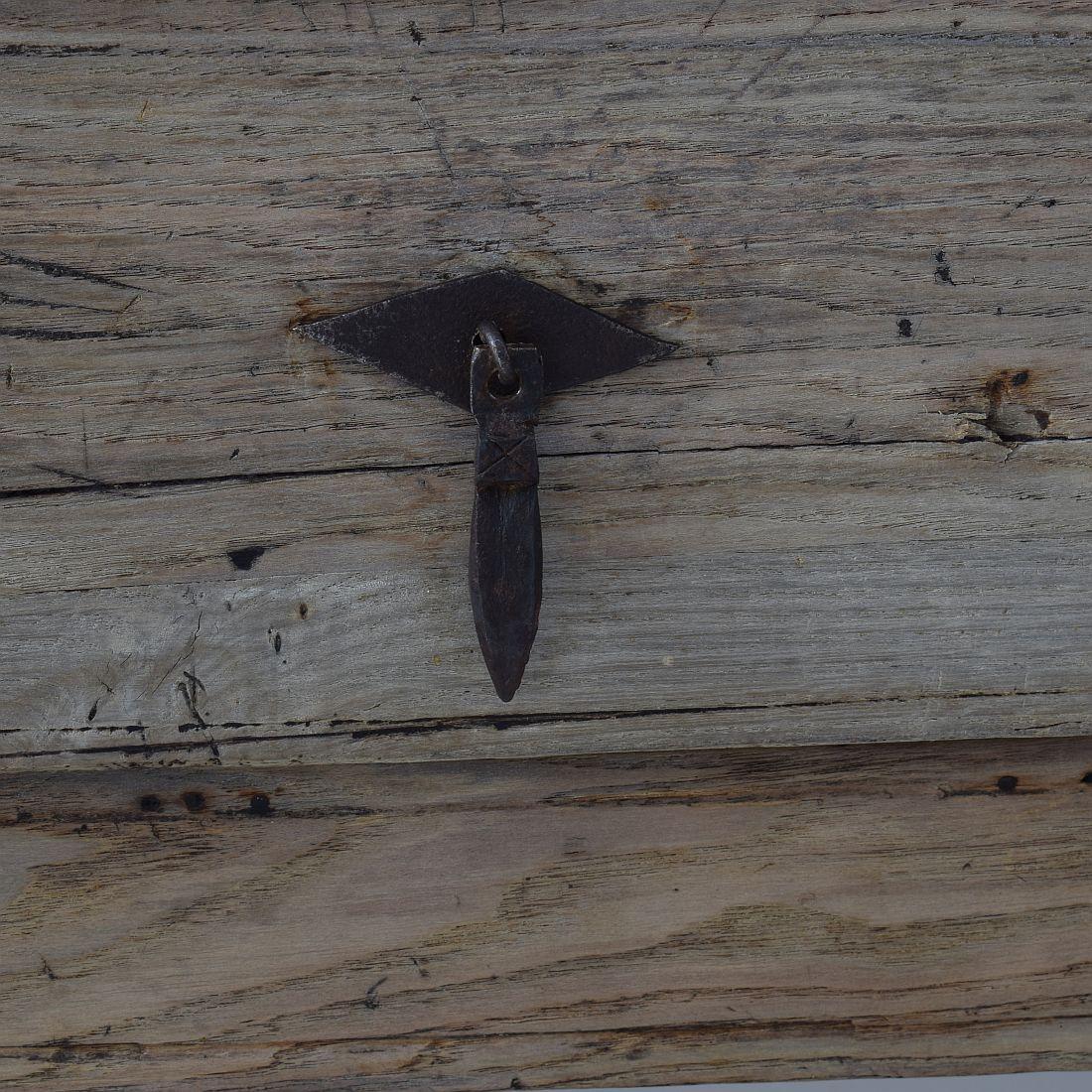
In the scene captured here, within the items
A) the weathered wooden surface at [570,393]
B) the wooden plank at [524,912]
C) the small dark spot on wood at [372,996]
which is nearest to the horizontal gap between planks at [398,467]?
the weathered wooden surface at [570,393]

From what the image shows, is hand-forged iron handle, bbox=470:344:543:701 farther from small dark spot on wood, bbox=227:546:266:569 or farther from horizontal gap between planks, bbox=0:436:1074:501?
small dark spot on wood, bbox=227:546:266:569

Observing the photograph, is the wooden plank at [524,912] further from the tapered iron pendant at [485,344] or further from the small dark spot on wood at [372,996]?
the tapered iron pendant at [485,344]

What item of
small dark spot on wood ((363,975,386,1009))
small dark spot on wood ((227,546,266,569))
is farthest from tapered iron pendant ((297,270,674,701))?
small dark spot on wood ((363,975,386,1009))

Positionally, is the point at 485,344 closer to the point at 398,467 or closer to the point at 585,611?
the point at 398,467

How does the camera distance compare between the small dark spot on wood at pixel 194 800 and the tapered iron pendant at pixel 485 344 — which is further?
the small dark spot on wood at pixel 194 800

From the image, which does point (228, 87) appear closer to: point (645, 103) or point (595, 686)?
point (645, 103)
